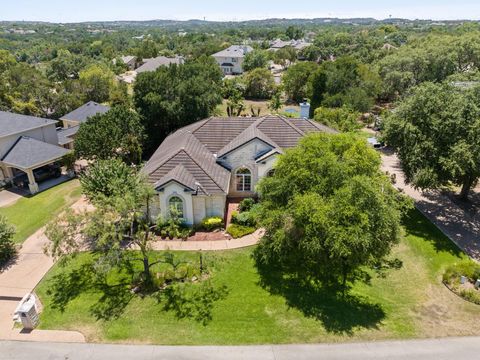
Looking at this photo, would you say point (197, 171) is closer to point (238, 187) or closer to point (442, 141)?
point (238, 187)

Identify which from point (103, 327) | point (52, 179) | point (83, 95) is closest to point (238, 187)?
point (103, 327)

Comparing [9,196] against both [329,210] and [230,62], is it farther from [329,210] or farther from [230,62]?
[230,62]

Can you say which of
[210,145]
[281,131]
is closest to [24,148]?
[210,145]

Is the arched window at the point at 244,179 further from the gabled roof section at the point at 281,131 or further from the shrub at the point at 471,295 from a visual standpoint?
the shrub at the point at 471,295

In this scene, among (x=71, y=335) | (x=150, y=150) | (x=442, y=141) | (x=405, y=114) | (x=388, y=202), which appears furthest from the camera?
(x=150, y=150)

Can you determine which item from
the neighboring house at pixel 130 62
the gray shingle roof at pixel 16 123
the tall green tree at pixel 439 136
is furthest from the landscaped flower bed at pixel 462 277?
the neighboring house at pixel 130 62

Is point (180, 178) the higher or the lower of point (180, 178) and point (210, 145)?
the higher
